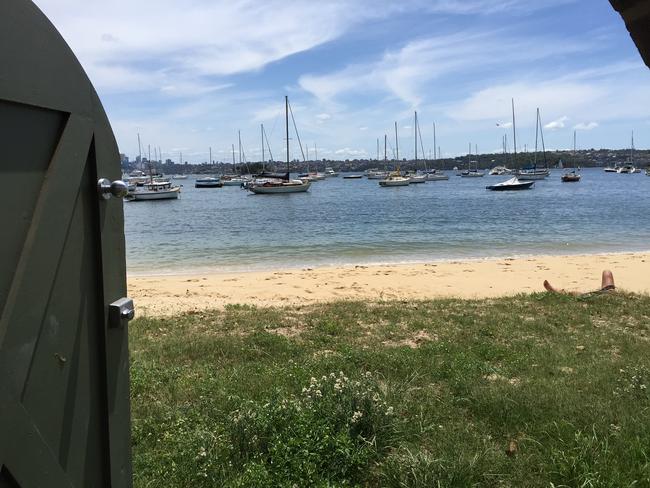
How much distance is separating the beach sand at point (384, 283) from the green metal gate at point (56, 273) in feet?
24.1

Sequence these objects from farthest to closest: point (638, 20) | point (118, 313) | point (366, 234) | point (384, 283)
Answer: point (366, 234) < point (384, 283) < point (118, 313) < point (638, 20)

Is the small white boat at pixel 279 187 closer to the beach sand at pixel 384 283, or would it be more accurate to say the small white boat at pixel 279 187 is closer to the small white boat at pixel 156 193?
the small white boat at pixel 156 193

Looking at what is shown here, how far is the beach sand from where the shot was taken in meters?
11.1

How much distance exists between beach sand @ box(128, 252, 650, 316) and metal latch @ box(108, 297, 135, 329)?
7.30 m

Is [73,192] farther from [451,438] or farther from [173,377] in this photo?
[173,377]

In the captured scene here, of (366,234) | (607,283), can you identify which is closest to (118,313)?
(607,283)

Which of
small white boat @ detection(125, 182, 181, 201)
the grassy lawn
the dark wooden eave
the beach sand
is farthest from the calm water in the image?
the dark wooden eave

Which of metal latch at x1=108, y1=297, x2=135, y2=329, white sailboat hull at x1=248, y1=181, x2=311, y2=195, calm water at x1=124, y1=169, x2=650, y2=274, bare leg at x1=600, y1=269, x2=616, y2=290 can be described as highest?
white sailboat hull at x1=248, y1=181, x2=311, y2=195

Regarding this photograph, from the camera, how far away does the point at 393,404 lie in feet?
14.7

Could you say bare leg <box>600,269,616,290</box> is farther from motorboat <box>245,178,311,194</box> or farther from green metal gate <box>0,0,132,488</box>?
motorboat <box>245,178,311,194</box>

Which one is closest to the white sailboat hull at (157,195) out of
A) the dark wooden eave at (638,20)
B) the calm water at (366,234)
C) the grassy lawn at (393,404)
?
the calm water at (366,234)

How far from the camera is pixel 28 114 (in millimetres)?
1712

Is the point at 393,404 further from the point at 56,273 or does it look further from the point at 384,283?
the point at 384,283

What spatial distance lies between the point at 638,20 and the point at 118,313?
211cm
